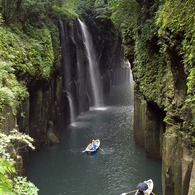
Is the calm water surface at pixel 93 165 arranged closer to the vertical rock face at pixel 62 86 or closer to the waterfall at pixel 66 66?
the vertical rock face at pixel 62 86

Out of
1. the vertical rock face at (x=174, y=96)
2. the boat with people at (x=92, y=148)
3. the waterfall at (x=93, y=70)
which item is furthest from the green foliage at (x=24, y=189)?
the waterfall at (x=93, y=70)

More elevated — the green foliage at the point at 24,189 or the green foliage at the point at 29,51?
the green foliage at the point at 29,51

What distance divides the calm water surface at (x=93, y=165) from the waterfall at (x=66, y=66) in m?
3.18

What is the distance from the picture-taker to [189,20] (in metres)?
11.1

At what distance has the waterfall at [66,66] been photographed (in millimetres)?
29375

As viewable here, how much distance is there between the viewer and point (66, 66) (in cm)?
3019

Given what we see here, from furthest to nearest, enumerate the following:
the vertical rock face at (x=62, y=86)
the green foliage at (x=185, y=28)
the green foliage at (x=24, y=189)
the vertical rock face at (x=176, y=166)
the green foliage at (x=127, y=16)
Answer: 1. the vertical rock face at (x=62, y=86)
2. the green foliage at (x=127, y=16)
3. the vertical rock face at (x=176, y=166)
4. the green foliage at (x=185, y=28)
5. the green foliage at (x=24, y=189)

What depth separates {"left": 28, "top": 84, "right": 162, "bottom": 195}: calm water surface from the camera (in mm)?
16631

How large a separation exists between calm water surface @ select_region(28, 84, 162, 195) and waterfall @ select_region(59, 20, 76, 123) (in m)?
3.18

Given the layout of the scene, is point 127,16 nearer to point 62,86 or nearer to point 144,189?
point 62,86

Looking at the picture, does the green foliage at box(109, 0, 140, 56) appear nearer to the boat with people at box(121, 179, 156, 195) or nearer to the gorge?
the gorge

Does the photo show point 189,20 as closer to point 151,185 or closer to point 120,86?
point 151,185

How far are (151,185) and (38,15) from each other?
47.0 feet

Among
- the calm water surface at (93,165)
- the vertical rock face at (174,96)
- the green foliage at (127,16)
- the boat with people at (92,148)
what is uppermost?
the green foliage at (127,16)
